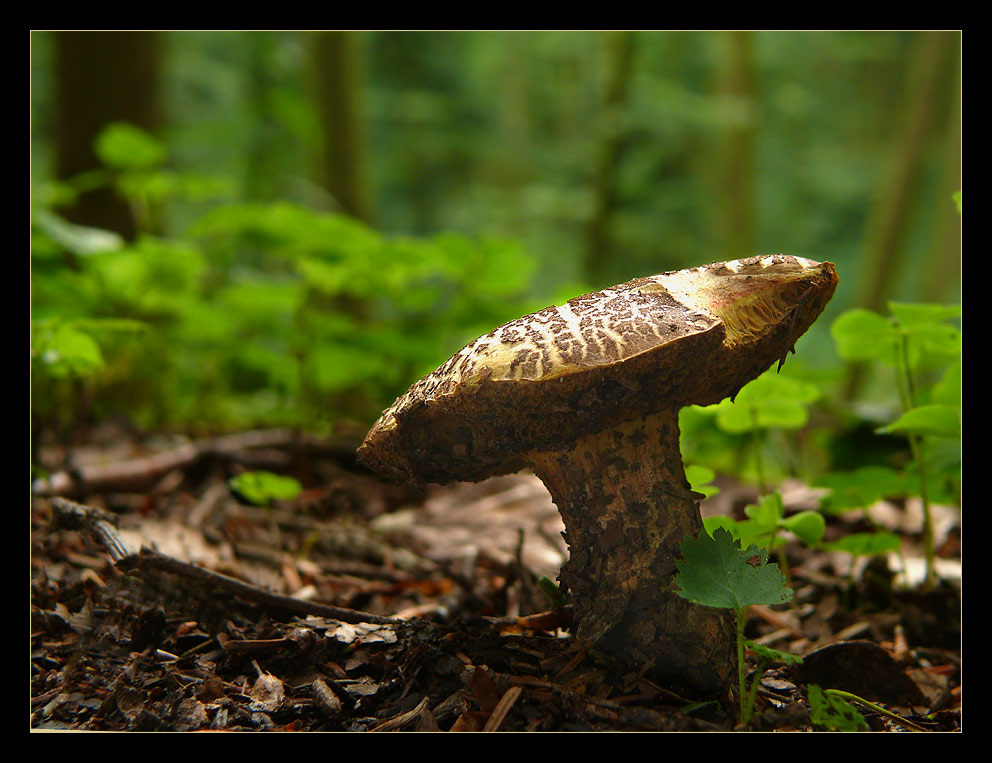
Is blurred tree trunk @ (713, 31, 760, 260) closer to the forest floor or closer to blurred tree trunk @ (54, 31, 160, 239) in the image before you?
the forest floor

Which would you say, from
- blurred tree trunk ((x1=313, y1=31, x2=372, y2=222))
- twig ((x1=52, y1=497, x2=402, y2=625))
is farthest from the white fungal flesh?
blurred tree trunk ((x1=313, y1=31, x2=372, y2=222))

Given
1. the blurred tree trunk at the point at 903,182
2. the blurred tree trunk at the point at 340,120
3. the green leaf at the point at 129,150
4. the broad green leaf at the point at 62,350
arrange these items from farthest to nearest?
the blurred tree trunk at the point at 903,182
the blurred tree trunk at the point at 340,120
the green leaf at the point at 129,150
the broad green leaf at the point at 62,350

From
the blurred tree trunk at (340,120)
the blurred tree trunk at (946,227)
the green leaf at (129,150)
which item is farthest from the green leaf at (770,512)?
the blurred tree trunk at (946,227)

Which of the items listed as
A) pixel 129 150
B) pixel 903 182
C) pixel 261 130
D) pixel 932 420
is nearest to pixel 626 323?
pixel 932 420

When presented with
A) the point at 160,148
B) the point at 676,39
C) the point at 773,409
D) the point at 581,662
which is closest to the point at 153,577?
the point at 581,662

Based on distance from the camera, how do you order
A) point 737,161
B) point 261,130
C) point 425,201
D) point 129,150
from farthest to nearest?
point 425,201 < point 737,161 < point 261,130 < point 129,150

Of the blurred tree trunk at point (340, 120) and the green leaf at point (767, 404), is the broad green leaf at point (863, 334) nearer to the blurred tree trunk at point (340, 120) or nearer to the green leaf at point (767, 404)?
the green leaf at point (767, 404)

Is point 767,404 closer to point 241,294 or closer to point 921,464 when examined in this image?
point 921,464
